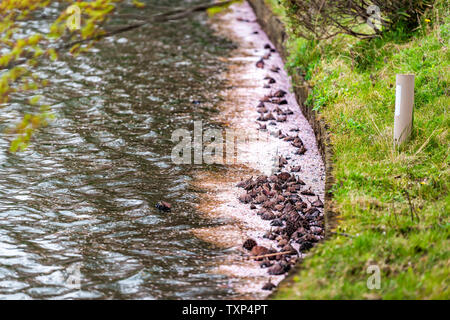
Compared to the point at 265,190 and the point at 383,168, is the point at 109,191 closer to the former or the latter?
the point at 265,190

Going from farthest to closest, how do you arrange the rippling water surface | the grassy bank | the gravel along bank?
the gravel along bank < the rippling water surface < the grassy bank

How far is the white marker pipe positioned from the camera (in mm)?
6762

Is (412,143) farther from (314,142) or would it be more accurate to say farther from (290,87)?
(290,87)

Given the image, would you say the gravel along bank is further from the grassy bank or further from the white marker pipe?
the white marker pipe

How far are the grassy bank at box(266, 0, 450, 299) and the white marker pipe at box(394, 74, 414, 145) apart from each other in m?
0.12

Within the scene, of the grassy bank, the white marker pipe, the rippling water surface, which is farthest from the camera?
the white marker pipe

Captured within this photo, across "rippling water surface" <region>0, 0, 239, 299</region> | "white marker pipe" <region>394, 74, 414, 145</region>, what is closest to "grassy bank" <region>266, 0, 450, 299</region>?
"white marker pipe" <region>394, 74, 414, 145</region>

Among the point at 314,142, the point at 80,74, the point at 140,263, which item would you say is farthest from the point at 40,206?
the point at 80,74

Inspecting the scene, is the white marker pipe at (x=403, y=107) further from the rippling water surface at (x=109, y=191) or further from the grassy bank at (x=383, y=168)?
the rippling water surface at (x=109, y=191)

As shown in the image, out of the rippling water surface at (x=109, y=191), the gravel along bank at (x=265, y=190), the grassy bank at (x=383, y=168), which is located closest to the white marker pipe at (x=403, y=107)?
the grassy bank at (x=383, y=168)

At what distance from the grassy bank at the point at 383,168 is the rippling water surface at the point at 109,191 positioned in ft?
3.73

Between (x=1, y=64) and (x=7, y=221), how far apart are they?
2230 mm

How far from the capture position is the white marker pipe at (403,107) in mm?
6762

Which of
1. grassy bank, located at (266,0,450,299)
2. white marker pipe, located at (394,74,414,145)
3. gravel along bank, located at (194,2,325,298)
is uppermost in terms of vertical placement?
white marker pipe, located at (394,74,414,145)
